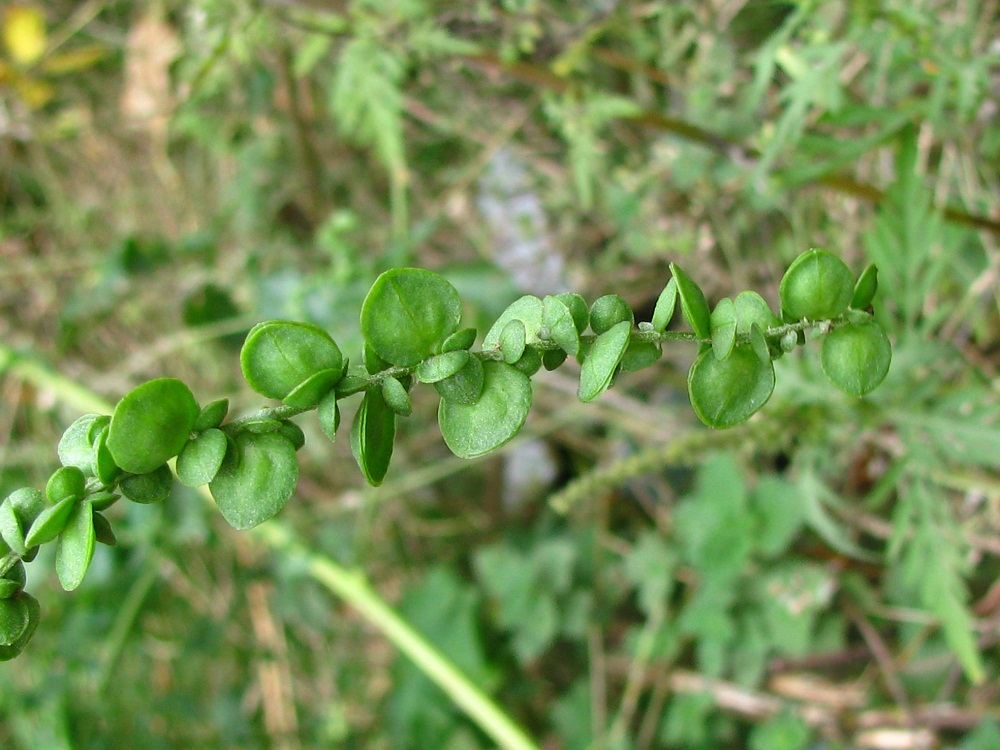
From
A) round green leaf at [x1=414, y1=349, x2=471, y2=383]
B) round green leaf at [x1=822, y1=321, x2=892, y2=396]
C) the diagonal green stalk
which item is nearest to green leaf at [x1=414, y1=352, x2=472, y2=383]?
round green leaf at [x1=414, y1=349, x2=471, y2=383]

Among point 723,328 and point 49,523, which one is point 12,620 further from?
point 723,328

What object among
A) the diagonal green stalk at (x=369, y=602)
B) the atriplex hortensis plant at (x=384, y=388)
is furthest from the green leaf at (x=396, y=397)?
the diagonal green stalk at (x=369, y=602)

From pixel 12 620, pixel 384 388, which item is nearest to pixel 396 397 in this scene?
pixel 384 388

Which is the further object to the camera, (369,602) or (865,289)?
(369,602)

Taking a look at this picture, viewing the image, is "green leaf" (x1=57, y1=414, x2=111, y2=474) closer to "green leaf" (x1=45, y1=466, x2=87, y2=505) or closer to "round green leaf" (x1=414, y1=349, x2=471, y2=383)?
"green leaf" (x1=45, y1=466, x2=87, y2=505)

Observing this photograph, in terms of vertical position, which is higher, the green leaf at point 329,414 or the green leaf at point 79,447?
the green leaf at point 329,414

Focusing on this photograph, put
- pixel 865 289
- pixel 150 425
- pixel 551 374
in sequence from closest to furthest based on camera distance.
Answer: pixel 150 425, pixel 865 289, pixel 551 374

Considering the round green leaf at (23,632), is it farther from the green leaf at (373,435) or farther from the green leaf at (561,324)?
the green leaf at (561,324)
